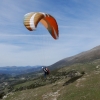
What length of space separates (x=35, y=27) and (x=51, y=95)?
833 inches

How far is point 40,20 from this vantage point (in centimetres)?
3375

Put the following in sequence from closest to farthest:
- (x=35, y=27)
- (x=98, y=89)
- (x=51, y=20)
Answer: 1. (x=35, y=27)
2. (x=51, y=20)
3. (x=98, y=89)

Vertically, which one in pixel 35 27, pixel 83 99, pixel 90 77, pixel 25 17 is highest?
pixel 25 17

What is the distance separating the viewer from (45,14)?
32.1 meters

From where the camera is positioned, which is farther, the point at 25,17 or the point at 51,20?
the point at 51,20

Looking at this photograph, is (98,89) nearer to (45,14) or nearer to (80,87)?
(80,87)

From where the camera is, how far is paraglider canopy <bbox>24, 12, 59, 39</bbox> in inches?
1079

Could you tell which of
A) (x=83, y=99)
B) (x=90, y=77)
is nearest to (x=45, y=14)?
(x=83, y=99)

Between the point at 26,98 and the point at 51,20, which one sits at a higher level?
the point at 51,20

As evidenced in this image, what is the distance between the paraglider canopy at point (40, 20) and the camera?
27402 millimetres

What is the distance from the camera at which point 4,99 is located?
174 feet

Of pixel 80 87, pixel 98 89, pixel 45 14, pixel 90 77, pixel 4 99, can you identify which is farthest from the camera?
pixel 4 99

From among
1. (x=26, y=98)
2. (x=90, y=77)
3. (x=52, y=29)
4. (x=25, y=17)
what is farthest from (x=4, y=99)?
(x=25, y=17)

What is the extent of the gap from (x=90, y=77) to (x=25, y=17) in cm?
2482
